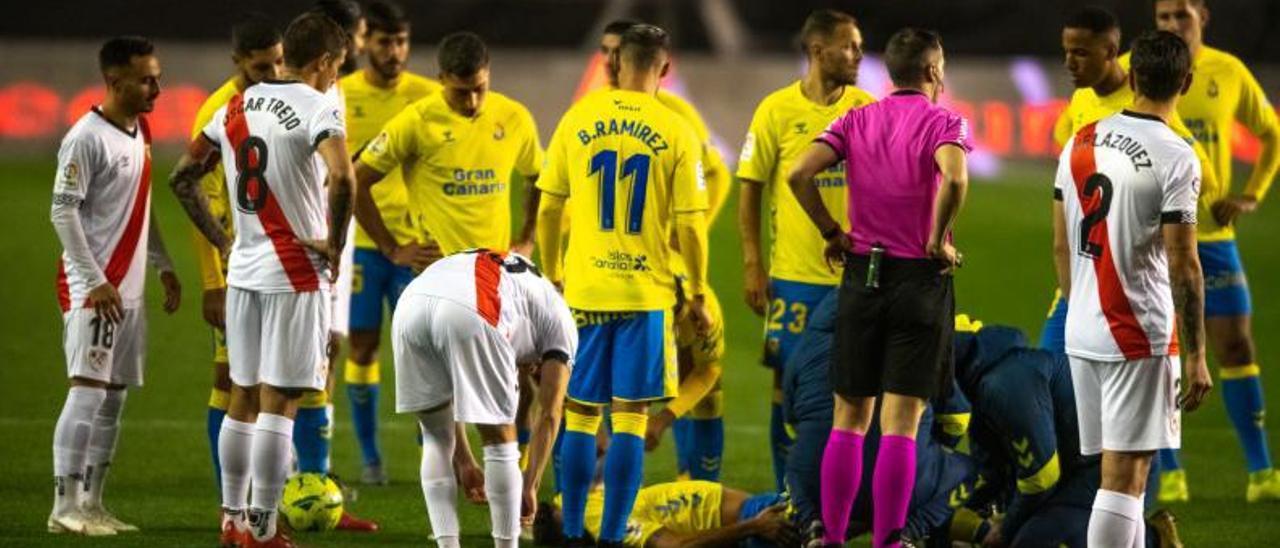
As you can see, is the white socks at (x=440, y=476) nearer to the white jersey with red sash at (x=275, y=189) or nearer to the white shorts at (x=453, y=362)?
the white shorts at (x=453, y=362)

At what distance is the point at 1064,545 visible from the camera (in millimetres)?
8078

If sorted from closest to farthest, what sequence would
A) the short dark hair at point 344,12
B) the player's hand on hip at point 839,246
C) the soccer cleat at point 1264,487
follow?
the player's hand on hip at point 839,246 → the short dark hair at point 344,12 → the soccer cleat at point 1264,487

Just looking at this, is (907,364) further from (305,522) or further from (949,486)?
(305,522)

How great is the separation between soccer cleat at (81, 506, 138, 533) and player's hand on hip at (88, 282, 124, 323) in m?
0.81

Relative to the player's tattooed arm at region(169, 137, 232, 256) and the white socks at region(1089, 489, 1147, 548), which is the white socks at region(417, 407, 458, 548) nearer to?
the player's tattooed arm at region(169, 137, 232, 256)

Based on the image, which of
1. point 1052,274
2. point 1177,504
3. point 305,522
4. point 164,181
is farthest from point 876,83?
point 305,522

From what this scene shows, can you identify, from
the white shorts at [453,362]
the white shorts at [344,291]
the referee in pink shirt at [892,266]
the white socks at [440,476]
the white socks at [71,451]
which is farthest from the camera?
the white shorts at [344,291]

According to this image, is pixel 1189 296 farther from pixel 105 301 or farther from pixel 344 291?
pixel 105 301

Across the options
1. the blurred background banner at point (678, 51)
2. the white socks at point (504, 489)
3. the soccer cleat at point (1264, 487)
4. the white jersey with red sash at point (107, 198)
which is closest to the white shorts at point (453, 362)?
the white socks at point (504, 489)

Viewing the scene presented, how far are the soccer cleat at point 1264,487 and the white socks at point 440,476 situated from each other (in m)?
4.43

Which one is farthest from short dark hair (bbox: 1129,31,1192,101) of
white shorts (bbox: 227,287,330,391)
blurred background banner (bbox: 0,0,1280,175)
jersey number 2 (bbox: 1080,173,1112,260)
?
blurred background banner (bbox: 0,0,1280,175)

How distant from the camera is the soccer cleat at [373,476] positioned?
1056 cm

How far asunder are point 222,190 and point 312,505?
171 centimetres

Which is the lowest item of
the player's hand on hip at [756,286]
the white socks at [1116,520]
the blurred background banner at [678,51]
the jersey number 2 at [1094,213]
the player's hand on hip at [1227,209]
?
the white socks at [1116,520]
